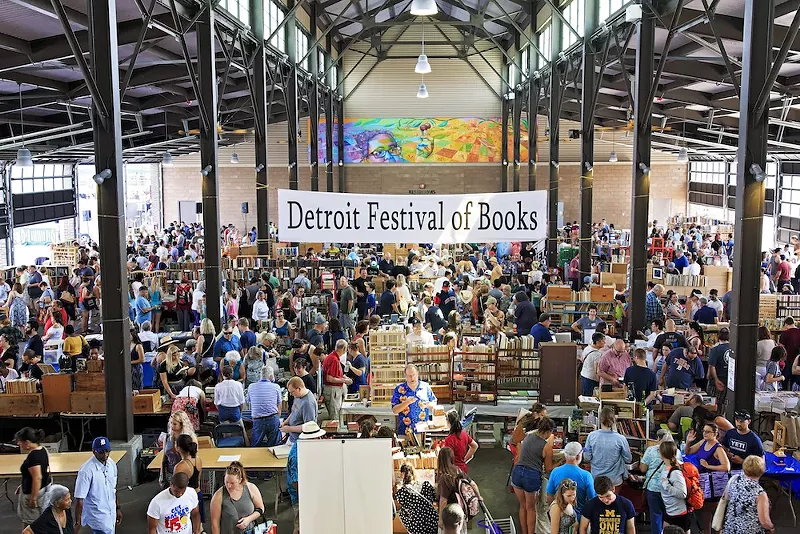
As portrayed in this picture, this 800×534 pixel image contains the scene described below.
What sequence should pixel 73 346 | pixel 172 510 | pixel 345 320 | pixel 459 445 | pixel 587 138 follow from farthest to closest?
pixel 587 138, pixel 345 320, pixel 73 346, pixel 459 445, pixel 172 510

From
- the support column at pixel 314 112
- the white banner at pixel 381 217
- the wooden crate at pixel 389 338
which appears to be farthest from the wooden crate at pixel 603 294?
the support column at pixel 314 112

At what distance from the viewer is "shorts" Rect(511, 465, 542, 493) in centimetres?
662

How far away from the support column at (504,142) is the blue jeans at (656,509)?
83.4 ft

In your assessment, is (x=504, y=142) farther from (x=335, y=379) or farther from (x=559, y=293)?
(x=335, y=379)

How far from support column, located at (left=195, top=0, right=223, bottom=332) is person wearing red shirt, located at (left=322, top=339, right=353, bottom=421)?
3512 mm

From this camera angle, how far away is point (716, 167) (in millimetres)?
31531

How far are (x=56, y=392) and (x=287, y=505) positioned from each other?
3410 millimetres

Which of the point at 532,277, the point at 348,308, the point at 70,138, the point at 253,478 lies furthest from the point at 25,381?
the point at 70,138

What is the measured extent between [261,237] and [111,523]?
1091 centimetres

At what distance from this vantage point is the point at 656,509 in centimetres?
626

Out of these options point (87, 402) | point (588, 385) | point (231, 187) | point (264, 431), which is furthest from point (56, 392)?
point (231, 187)

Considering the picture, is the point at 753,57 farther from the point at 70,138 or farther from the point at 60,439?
the point at 70,138

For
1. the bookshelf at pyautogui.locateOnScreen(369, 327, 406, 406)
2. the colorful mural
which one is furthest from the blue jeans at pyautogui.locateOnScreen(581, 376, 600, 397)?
the colorful mural

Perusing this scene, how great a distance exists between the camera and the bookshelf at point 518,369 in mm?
9719
